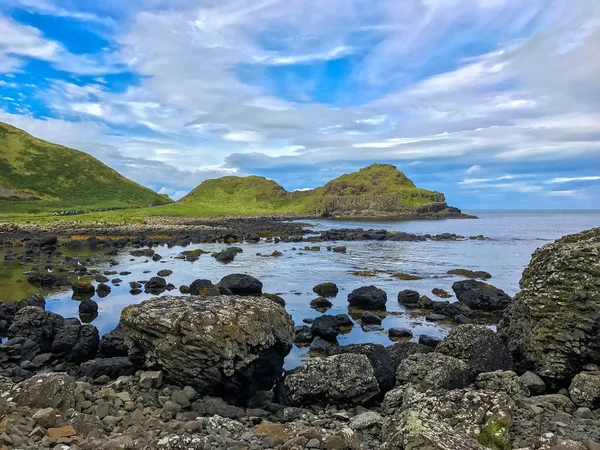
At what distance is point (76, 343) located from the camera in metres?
15.6

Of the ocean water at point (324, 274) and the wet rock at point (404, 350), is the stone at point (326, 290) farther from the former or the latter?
the wet rock at point (404, 350)

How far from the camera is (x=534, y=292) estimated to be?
13.2 metres

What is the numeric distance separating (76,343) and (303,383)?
29.4 ft

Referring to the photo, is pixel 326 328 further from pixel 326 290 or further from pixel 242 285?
pixel 242 285

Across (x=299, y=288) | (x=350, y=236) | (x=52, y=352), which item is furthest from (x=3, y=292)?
(x=350, y=236)

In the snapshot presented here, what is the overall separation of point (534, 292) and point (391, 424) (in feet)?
24.8

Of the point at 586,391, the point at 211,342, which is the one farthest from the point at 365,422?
the point at 586,391

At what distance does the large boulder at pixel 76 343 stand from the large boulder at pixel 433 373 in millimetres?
10642

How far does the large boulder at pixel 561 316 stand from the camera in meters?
11.6

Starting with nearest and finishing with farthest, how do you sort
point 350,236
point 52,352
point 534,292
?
1. point 534,292
2. point 52,352
3. point 350,236

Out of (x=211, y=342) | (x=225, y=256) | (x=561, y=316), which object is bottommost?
(x=225, y=256)

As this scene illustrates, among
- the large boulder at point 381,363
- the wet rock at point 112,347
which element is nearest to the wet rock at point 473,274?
the large boulder at point 381,363

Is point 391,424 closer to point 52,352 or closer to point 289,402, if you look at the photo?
point 289,402

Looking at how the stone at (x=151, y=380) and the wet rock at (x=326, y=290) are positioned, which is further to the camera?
the wet rock at (x=326, y=290)
